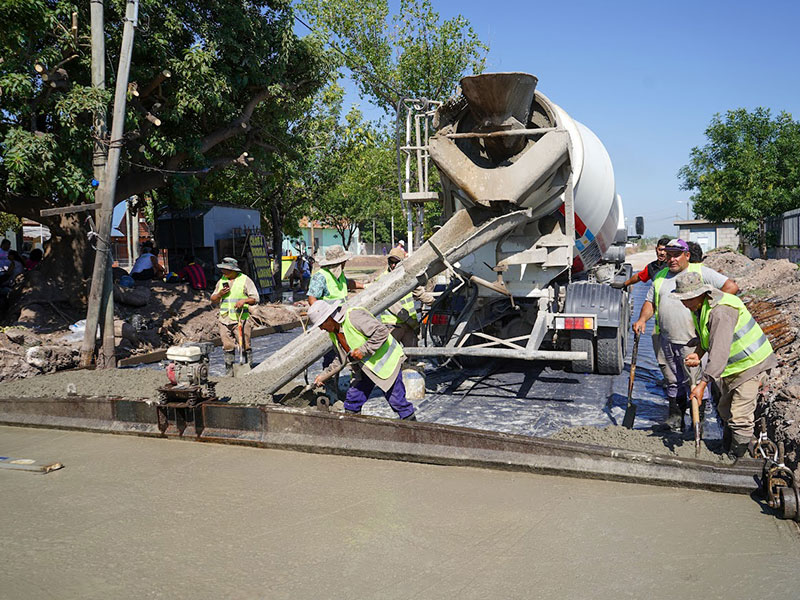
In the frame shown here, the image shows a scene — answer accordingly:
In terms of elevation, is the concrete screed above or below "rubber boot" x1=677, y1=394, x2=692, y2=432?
below

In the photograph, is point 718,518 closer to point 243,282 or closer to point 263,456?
point 263,456

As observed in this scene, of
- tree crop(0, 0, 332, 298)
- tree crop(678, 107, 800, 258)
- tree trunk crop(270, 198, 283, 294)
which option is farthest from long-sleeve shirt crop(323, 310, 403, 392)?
tree crop(678, 107, 800, 258)

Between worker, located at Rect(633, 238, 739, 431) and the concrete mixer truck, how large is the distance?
2.52 ft

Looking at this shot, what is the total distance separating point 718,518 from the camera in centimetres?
368

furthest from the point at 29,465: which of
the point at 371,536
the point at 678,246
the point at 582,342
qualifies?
the point at 582,342

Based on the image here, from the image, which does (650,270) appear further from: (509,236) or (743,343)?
(743,343)

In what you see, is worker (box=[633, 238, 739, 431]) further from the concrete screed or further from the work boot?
the work boot

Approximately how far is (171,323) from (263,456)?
709cm

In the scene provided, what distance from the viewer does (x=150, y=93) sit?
11.1 meters

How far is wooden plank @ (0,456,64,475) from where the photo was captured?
4793 millimetres

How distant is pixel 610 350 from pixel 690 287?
3405 millimetres

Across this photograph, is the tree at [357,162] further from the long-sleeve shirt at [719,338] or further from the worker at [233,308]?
the long-sleeve shirt at [719,338]

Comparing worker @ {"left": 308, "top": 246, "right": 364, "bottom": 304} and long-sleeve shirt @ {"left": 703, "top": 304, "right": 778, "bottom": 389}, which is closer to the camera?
long-sleeve shirt @ {"left": 703, "top": 304, "right": 778, "bottom": 389}

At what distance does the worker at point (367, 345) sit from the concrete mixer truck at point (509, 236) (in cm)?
102
